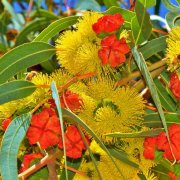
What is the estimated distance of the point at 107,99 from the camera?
1.13 m

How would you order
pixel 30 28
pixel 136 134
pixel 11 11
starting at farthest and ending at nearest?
pixel 11 11 → pixel 30 28 → pixel 136 134

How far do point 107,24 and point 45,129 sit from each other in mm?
205

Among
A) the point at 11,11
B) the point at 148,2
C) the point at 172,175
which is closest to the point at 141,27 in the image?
the point at 148,2

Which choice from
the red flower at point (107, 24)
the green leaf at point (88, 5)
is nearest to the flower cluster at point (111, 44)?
the red flower at point (107, 24)

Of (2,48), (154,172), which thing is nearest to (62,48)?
(154,172)

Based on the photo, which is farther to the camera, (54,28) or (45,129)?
(54,28)

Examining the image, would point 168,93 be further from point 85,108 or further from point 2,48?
point 2,48

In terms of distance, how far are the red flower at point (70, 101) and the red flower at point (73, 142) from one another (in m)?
0.04

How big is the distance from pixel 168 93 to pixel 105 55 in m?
0.21

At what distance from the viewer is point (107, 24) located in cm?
113

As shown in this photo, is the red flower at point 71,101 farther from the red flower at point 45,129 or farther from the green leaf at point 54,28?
the green leaf at point 54,28

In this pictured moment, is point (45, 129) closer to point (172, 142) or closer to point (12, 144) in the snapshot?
point (12, 144)

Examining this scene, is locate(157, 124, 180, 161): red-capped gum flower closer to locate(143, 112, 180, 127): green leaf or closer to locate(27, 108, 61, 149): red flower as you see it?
locate(143, 112, 180, 127): green leaf

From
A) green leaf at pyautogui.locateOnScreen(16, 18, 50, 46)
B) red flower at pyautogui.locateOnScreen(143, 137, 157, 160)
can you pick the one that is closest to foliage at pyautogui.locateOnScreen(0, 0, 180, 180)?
red flower at pyautogui.locateOnScreen(143, 137, 157, 160)
